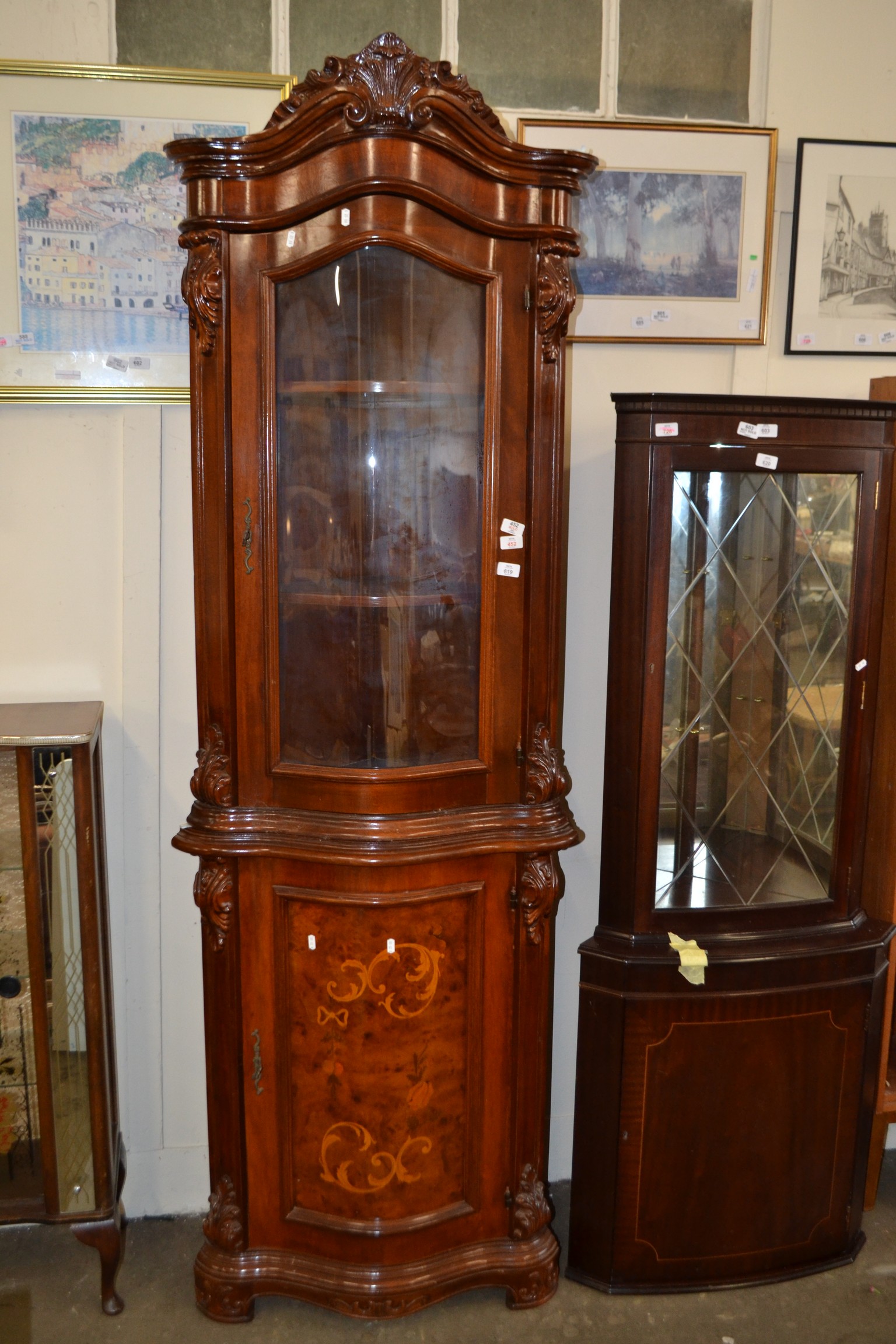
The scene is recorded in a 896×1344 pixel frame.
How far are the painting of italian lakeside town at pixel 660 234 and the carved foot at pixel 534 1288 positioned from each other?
6.76ft

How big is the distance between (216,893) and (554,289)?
1257mm

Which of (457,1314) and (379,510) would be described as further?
(457,1314)

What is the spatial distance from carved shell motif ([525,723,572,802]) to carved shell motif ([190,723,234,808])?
1.83 ft

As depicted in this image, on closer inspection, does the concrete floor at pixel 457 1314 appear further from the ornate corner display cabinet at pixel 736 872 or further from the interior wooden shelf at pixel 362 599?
the interior wooden shelf at pixel 362 599

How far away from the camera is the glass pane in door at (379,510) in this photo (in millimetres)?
1945

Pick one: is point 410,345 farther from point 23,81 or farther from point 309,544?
point 23,81

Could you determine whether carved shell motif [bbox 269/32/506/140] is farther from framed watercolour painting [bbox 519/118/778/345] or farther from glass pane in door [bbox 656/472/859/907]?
glass pane in door [bbox 656/472/859/907]

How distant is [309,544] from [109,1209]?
1.40 meters

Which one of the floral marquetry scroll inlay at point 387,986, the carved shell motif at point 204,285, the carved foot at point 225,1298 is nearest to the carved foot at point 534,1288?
the carved foot at point 225,1298

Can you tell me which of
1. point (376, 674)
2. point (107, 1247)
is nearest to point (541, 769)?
point (376, 674)

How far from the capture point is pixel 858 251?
246 cm

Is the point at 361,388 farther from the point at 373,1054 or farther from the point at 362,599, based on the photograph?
the point at 373,1054

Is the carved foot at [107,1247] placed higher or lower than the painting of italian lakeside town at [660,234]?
lower

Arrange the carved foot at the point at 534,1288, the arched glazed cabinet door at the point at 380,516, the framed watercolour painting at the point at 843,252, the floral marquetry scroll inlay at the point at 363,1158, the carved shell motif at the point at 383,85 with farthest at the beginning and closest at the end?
the framed watercolour painting at the point at 843,252, the carved foot at the point at 534,1288, the floral marquetry scroll inlay at the point at 363,1158, the arched glazed cabinet door at the point at 380,516, the carved shell motif at the point at 383,85
